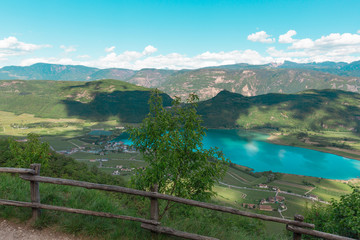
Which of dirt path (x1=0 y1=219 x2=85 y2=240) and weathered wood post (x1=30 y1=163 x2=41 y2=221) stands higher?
weathered wood post (x1=30 y1=163 x2=41 y2=221)

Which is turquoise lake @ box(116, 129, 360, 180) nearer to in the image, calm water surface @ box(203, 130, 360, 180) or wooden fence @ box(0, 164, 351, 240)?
calm water surface @ box(203, 130, 360, 180)

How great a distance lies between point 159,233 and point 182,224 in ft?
4.03

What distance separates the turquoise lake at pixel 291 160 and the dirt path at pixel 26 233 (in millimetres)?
115646

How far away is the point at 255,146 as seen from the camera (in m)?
163

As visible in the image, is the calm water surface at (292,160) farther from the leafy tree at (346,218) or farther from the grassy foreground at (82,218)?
the grassy foreground at (82,218)

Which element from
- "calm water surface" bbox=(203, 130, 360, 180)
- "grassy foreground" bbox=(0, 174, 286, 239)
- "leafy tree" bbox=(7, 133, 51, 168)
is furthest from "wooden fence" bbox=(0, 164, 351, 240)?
"calm water surface" bbox=(203, 130, 360, 180)

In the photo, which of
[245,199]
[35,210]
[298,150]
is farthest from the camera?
[298,150]

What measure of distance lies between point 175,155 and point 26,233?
5206mm

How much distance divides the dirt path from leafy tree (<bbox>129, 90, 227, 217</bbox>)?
2849 mm

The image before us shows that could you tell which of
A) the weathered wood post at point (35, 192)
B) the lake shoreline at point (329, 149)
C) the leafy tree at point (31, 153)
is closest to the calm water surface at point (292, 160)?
the lake shoreline at point (329, 149)

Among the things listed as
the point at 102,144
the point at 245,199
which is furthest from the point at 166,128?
the point at 102,144

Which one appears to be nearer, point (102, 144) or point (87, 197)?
point (87, 197)

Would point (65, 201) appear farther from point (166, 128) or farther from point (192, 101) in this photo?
point (192, 101)

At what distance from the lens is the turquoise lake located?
110 m
